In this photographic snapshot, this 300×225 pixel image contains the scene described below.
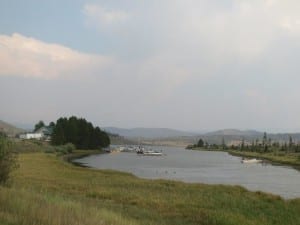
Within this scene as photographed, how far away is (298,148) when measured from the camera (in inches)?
5812

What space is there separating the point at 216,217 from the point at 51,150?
11401cm

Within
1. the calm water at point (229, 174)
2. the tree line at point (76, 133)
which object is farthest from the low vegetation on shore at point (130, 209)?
the tree line at point (76, 133)

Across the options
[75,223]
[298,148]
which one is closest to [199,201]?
[75,223]

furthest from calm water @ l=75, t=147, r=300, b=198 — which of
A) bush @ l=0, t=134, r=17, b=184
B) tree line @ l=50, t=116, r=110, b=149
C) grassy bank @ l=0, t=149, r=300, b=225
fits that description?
tree line @ l=50, t=116, r=110, b=149

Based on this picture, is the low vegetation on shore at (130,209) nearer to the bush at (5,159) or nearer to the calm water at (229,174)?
the bush at (5,159)

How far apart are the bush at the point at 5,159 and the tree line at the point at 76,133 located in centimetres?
14233

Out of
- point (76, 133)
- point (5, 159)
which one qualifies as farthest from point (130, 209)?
point (76, 133)

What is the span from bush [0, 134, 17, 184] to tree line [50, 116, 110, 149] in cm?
14233

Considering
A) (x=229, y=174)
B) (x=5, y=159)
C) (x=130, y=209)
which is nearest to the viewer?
(x=130, y=209)

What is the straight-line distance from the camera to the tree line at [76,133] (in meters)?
168

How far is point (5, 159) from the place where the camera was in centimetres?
2275

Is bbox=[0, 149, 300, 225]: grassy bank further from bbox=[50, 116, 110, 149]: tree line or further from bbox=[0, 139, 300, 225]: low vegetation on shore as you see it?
bbox=[50, 116, 110, 149]: tree line

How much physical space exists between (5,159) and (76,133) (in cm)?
14944

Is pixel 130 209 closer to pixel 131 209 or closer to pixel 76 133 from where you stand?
pixel 131 209
